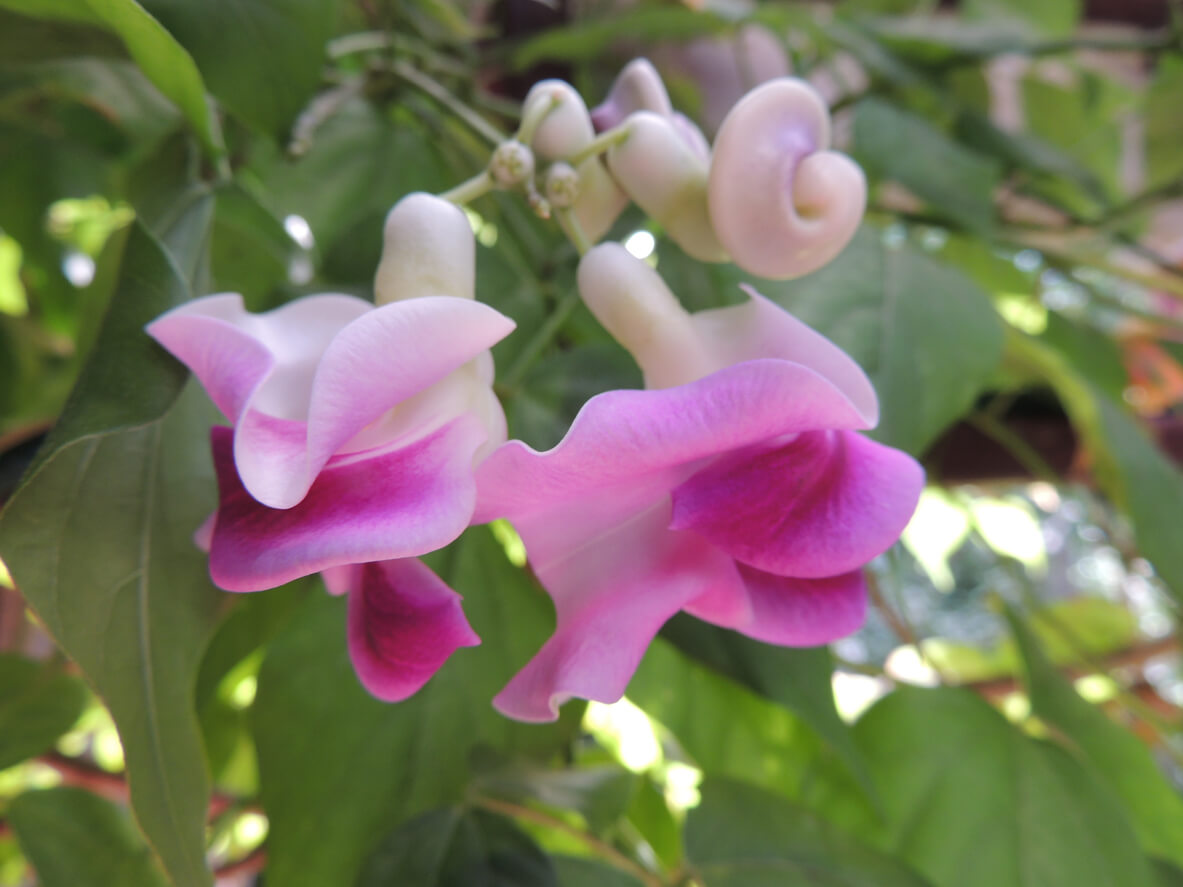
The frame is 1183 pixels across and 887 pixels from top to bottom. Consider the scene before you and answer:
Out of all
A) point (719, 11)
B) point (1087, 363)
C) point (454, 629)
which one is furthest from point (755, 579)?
point (1087, 363)

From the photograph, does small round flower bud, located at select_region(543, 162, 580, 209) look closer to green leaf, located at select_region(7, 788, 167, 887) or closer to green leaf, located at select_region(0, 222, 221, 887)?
green leaf, located at select_region(0, 222, 221, 887)

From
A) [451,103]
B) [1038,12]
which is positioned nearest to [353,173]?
[451,103]

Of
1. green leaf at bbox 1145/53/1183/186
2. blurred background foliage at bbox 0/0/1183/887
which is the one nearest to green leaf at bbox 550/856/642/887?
blurred background foliage at bbox 0/0/1183/887

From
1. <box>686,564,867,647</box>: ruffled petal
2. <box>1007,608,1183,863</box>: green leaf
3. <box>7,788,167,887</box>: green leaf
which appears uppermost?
<box>686,564,867,647</box>: ruffled petal

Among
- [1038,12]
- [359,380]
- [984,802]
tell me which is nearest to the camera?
[359,380]

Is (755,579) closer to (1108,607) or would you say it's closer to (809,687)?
(809,687)

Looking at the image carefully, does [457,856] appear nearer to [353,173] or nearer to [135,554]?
[135,554]
